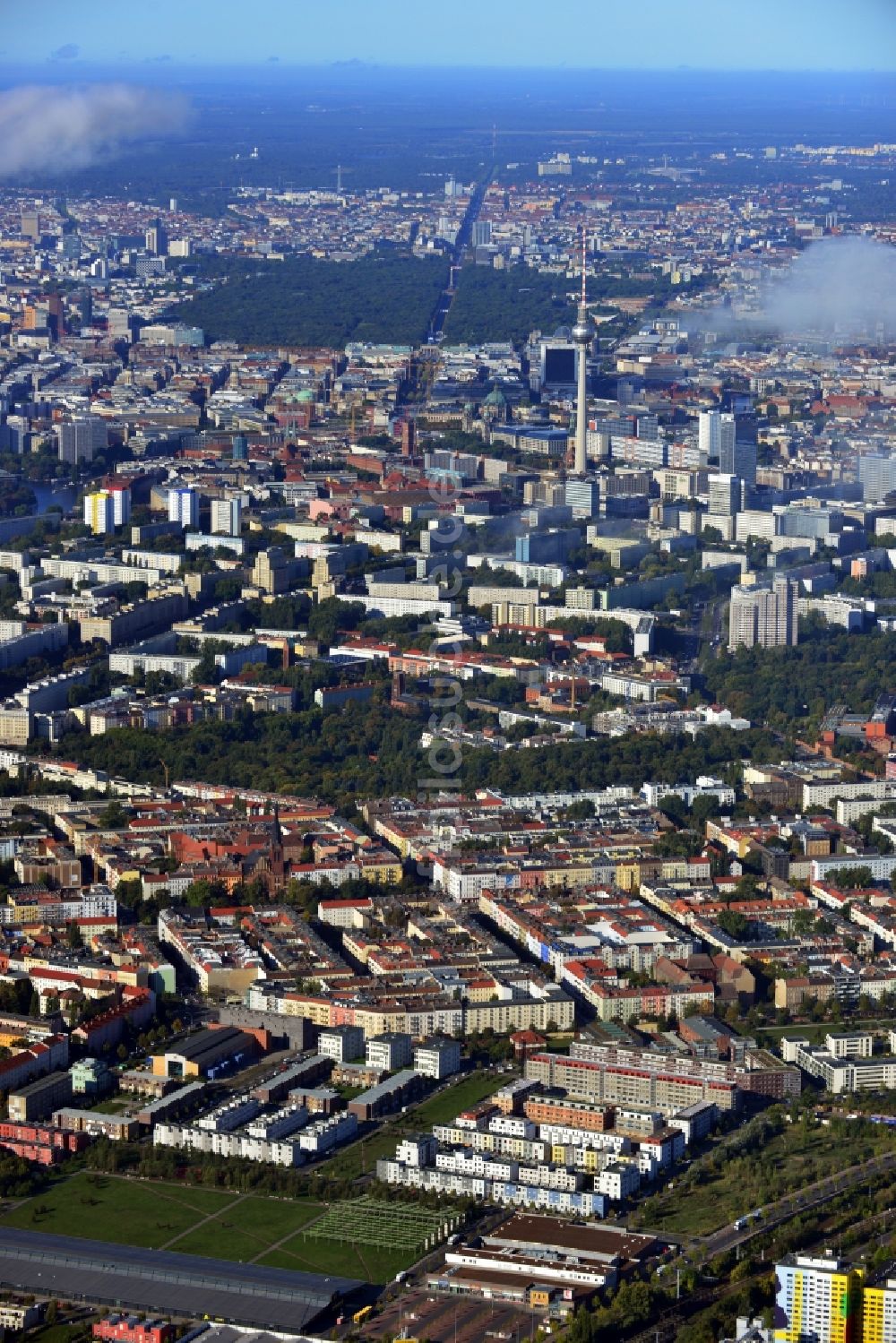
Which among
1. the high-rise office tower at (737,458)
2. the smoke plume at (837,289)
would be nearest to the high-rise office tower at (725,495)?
the high-rise office tower at (737,458)

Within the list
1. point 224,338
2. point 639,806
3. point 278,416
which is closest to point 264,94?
point 224,338

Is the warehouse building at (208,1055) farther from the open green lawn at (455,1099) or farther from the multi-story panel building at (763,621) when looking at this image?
the multi-story panel building at (763,621)

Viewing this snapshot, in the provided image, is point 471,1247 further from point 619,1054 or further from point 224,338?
point 224,338

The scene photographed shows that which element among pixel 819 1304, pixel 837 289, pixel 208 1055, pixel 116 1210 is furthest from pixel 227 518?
pixel 819 1304

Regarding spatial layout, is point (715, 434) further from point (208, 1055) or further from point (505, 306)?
point (208, 1055)

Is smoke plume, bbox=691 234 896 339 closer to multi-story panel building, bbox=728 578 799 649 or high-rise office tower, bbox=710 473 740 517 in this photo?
high-rise office tower, bbox=710 473 740 517

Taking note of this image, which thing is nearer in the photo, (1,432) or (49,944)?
(49,944)
